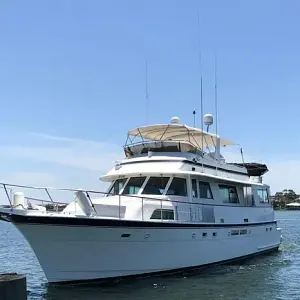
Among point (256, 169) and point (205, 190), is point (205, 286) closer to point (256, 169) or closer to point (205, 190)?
point (205, 190)

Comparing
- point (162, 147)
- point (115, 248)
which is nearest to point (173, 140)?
point (162, 147)

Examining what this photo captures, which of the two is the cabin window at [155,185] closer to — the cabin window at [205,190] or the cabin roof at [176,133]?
the cabin window at [205,190]

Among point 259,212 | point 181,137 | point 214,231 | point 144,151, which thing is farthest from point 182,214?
point 259,212

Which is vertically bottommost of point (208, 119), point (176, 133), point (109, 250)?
point (109, 250)

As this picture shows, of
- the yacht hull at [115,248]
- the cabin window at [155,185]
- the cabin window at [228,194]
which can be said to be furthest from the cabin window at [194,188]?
the cabin window at [228,194]

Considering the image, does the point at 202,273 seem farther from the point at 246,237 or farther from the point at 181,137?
the point at 181,137

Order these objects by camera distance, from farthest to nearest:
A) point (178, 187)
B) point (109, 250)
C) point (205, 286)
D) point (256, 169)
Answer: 1. point (256, 169)
2. point (178, 187)
3. point (205, 286)
4. point (109, 250)

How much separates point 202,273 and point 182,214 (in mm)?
2070

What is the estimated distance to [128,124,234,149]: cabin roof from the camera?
19312 millimetres

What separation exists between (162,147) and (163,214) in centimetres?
307

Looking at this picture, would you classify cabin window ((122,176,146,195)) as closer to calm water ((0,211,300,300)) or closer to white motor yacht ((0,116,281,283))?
white motor yacht ((0,116,281,283))

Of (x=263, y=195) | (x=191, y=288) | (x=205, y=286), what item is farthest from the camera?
(x=263, y=195)

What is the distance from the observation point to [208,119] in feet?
69.1

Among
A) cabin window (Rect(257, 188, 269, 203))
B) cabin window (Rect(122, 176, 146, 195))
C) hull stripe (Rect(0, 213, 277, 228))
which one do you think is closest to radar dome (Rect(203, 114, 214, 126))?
cabin window (Rect(257, 188, 269, 203))
